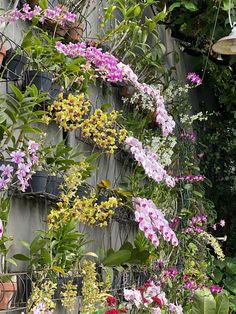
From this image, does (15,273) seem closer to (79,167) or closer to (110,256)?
(79,167)

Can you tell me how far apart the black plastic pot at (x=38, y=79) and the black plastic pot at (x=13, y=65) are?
0.25ft

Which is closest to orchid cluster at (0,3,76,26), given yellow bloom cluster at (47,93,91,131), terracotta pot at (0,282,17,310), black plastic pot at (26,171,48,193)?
yellow bloom cluster at (47,93,91,131)

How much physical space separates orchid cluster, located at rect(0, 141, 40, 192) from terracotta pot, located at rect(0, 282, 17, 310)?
0.37m

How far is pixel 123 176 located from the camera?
4.05 metres

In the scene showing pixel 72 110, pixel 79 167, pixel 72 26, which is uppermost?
pixel 72 26

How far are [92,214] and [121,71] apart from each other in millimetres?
837

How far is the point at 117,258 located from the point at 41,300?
3.53ft

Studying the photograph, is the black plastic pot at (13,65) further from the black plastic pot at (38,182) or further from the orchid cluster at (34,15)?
the black plastic pot at (38,182)

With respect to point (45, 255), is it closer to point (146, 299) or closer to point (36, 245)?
point (36, 245)

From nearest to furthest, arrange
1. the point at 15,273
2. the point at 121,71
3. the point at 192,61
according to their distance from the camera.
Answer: the point at 15,273
the point at 121,71
the point at 192,61

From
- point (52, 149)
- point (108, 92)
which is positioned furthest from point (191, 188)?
point (52, 149)

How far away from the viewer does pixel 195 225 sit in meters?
5.05

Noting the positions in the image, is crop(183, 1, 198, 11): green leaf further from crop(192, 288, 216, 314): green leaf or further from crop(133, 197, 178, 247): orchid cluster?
crop(192, 288, 216, 314): green leaf

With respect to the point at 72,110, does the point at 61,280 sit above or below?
below
